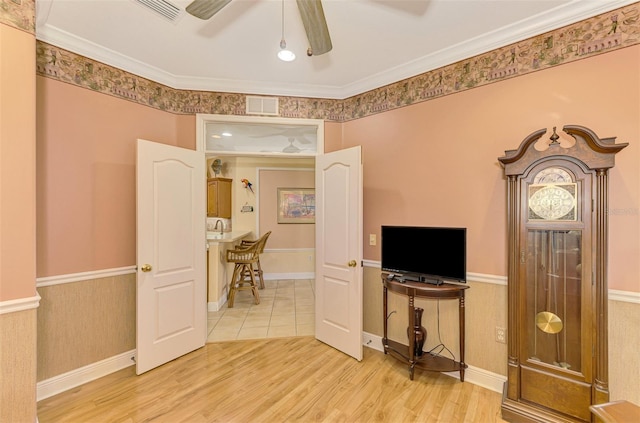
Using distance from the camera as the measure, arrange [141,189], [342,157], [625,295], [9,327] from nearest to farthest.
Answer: [9,327] < [625,295] < [141,189] < [342,157]

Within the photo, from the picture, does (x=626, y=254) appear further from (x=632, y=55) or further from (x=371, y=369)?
(x=371, y=369)

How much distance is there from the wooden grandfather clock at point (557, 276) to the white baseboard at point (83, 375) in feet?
10.6

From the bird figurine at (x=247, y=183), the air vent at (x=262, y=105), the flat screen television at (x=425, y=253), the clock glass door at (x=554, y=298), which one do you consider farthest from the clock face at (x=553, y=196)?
the bird figurine at (x=247, y=183)

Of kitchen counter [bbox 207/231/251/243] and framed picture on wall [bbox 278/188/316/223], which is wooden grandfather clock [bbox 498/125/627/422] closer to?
kitchen counter [bbox 207/231/251/243]

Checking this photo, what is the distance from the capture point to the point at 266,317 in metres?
Answer: 3.96

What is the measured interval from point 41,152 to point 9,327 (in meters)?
1.37

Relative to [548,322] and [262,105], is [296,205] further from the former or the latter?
[548,322]

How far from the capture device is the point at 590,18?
6.44ft

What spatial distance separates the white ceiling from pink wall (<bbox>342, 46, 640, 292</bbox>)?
0.40m

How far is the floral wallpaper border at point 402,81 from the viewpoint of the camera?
1.94m

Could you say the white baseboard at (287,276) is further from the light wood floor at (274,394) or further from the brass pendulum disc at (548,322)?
the brass pendulum disc at (548,322)

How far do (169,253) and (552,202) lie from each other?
126 inches

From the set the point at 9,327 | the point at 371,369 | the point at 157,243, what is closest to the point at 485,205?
the point at 371,369

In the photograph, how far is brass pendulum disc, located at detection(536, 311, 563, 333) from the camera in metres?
1.92
